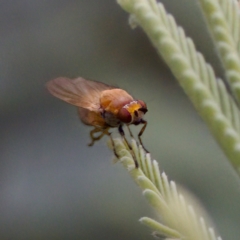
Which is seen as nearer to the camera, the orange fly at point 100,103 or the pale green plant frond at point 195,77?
the pale green plant frond at point 195,77

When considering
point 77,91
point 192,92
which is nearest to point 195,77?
point 192,92

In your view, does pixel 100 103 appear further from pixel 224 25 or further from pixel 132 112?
pixel 224 25

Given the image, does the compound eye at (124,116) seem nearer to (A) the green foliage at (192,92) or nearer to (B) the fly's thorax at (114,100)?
(B) the fly's thorax at (114,100)

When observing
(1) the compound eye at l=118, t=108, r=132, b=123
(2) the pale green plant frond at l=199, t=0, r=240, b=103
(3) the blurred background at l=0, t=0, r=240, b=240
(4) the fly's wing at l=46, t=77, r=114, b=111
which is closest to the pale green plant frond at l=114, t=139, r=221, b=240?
(2) the pale green plant frond at l=199, t=0, r=240, b=103

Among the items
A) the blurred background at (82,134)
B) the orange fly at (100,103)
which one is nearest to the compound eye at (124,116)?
the orange fly at (100,103)

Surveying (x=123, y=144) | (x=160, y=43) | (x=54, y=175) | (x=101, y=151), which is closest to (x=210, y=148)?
(x=101, y=151)

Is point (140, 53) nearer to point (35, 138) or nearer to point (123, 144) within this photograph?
point (35, 138)

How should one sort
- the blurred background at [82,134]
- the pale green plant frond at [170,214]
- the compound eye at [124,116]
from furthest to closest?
the blurred background at [82,134] < the compound eye at [124,116] < the pale green plant frond at [170,214]
